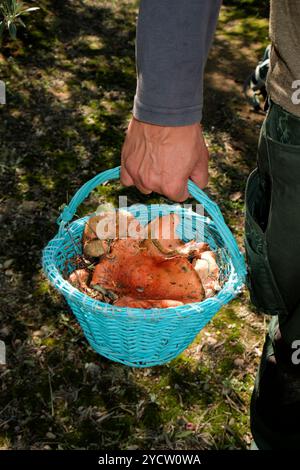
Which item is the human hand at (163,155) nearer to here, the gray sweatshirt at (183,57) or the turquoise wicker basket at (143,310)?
the gray sweatshirt at (183,57)

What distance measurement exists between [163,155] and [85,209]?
2.02 meters

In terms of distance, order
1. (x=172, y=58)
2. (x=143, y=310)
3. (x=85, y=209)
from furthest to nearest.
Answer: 1. (x=85, y=209)
2. (x=143, y=310)
3. (x=172, y=58)

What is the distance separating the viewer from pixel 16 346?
114 inches

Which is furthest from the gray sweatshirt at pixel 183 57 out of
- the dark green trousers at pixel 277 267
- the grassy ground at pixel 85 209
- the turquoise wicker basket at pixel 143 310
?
the grassy ground at pixel 85 209

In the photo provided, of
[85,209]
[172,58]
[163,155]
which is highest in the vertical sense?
[172,58]

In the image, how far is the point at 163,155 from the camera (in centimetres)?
169

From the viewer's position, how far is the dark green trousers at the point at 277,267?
1.63m

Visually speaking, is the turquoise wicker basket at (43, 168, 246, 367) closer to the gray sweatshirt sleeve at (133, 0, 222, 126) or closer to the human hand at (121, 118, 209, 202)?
the human hand at (121, 118, 209, 202)

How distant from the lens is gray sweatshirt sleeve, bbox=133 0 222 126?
1.53 m

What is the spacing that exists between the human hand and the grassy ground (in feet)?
4.44

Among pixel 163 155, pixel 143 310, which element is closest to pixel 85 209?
pixel 143 310

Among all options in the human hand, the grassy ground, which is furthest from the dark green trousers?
the grassy ground

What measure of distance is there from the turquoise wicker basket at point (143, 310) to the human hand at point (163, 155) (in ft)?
1.89

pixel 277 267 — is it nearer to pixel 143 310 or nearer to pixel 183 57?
pixel 143 310
